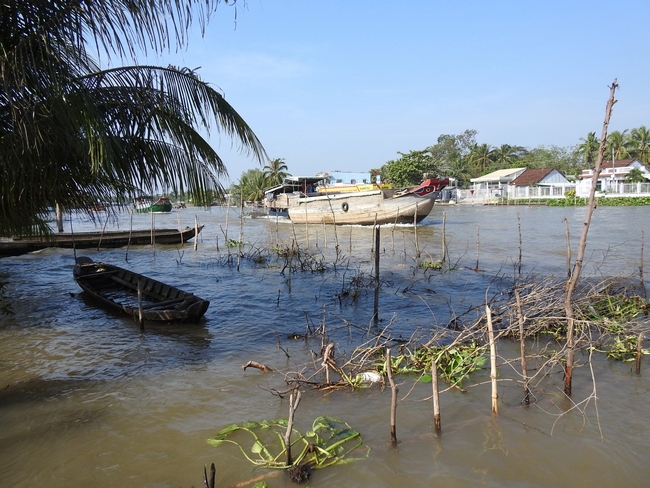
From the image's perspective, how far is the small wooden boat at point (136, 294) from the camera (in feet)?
25.1

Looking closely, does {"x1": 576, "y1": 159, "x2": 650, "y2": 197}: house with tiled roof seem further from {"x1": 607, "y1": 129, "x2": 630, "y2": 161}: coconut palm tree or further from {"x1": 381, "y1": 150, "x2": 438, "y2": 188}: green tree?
{"x1": 381, "y1": 150, "x2": 438, "y2": 188}: green tree

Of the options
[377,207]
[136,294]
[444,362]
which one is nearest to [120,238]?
[136,294]

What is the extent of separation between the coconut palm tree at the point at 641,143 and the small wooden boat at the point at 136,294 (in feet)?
180

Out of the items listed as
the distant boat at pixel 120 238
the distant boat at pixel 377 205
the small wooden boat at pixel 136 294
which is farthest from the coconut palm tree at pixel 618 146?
the small wooden boat at pixel 136 294

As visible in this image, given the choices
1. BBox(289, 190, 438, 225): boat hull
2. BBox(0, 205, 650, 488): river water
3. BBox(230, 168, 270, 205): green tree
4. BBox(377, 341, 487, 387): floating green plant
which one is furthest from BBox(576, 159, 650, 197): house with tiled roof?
BBox(377, 341, 487, 387): floating green plant

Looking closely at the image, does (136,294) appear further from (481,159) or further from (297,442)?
(481,159)

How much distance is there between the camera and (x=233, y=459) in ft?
13.1

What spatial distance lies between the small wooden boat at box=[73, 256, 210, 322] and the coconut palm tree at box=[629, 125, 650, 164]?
5487cm

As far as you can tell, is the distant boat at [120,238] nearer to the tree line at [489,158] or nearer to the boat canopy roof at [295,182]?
the boat canopy roof at [295,182]

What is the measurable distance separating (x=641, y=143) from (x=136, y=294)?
2206 inches

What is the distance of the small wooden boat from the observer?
764 cm

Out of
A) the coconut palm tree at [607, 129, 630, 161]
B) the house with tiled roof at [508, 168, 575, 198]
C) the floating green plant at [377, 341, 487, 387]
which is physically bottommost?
the floating green plant at [377, 341, 487, 387]

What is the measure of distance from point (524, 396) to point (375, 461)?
6.38 ft

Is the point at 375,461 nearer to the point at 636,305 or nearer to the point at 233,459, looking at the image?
the point at 233,459
